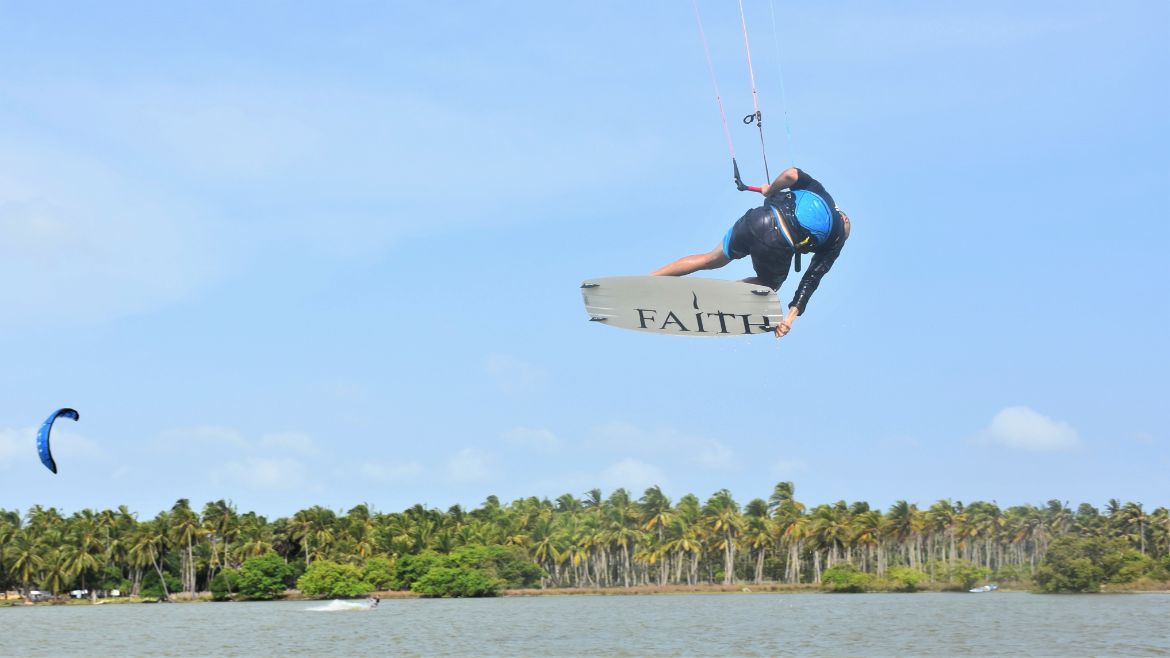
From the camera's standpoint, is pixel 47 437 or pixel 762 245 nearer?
pixel 762 245

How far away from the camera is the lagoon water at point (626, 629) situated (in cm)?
4309

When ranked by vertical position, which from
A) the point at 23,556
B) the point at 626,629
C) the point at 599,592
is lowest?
the point at 626,629

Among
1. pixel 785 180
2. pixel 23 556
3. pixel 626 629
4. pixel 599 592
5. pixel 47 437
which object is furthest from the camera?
pixel 599 592

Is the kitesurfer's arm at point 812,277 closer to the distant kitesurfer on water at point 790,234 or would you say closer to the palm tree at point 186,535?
the distant kitesurfer on water at point 790,234

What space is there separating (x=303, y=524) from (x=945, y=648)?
7004 centimetres

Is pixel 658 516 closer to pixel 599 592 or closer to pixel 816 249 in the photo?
pixel 599 592

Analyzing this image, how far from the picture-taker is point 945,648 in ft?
140

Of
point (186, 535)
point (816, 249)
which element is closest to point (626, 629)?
point (816, 249)

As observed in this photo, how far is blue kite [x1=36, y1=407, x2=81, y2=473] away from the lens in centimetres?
3142

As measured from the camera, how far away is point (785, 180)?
1463 cm

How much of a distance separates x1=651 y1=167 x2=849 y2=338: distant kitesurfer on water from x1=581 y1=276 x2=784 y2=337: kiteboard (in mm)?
260

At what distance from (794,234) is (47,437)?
2442 cm

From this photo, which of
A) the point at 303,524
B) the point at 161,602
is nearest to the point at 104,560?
the point at 161,602

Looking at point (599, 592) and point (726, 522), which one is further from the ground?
point (726, 522)
